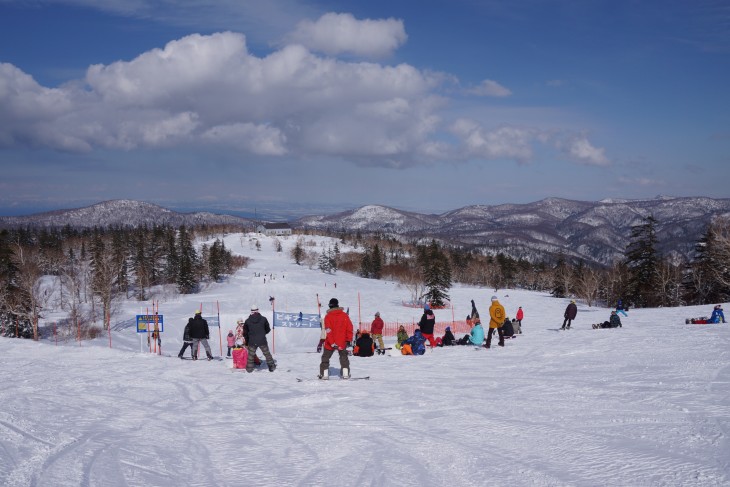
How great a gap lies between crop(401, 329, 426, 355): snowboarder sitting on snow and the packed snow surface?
1660 millimetres

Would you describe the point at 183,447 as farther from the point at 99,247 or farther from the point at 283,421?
the point at 99,247

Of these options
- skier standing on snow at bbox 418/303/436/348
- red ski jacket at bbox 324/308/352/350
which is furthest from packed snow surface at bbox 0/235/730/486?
skier standing on snow at bbox 418/303/436/348

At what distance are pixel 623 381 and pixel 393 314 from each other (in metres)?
41.6

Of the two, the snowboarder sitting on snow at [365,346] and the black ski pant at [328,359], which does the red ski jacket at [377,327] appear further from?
the black ski pant at [328,359]

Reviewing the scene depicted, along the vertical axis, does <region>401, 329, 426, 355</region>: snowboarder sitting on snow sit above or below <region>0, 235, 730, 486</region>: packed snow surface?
below

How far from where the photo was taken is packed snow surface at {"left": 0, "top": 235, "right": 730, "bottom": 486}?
4891 millimetres

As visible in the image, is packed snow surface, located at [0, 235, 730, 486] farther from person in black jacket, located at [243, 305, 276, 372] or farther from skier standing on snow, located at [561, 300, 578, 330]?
skier standing on snow, located at [561, 300, 578, 330]

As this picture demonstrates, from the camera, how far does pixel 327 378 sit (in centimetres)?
1064

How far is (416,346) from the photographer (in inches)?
620

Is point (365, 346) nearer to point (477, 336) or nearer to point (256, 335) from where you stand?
point (477, 336)

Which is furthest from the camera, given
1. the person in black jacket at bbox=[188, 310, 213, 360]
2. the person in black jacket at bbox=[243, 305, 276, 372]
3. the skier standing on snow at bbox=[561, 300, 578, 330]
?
the skier standing on snow at bbox=[561, 300, 578, 330]

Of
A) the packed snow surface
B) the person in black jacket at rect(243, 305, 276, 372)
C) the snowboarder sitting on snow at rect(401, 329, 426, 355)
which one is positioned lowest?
the snowboarder sitting on snow at rect(401, 329, 426, 355)

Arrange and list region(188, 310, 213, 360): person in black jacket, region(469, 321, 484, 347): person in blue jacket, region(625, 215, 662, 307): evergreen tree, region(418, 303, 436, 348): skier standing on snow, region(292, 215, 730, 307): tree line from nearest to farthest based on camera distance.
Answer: region(188, 310, 213, 360): person in black jacket → region(469, 321, 484, 347): person in blue jacket → region(418, 303, 436, 348): skier standing on snow → region(292, 215, 730, 307): tree line → region(625, 215, 662, 307): evergreen tree

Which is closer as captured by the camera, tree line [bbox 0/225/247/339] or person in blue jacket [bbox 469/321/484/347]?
person in blue jacket [bbox 469/321/484/347]
